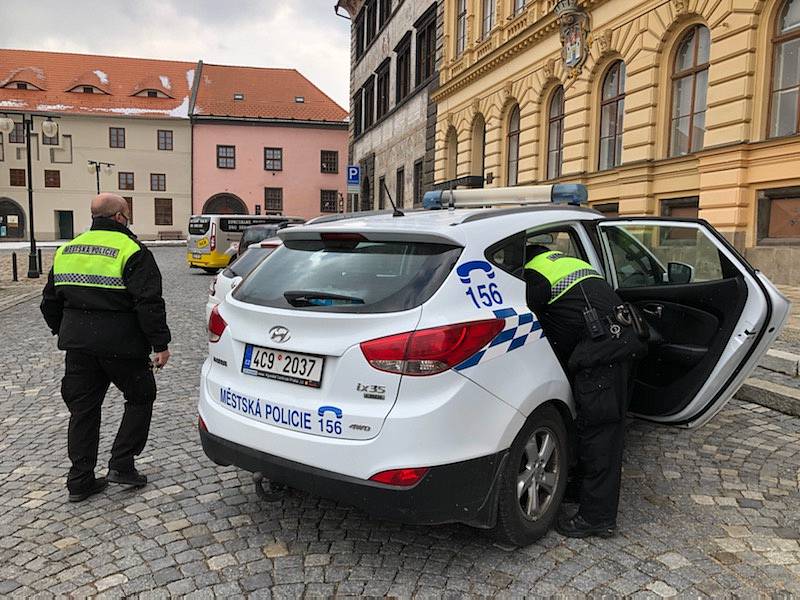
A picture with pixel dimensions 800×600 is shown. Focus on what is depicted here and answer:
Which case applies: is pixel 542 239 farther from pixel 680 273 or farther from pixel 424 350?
pixel 680 273

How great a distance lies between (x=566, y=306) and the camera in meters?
3.27

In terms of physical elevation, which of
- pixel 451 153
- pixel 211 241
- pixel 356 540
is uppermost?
pixel 451 153

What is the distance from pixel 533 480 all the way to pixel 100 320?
2427mm

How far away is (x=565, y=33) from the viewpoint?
1781 cm

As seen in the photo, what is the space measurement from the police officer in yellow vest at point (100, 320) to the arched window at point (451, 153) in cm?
2268

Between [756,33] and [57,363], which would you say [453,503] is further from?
[756,33]

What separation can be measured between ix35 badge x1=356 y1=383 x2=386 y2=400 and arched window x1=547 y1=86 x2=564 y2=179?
1707cm

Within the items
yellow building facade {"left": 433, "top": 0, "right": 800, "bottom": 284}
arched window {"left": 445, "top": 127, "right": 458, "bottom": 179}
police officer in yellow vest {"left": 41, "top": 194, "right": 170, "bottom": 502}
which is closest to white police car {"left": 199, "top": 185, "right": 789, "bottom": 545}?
police officer in yellow vest {"left": 41, "top": 194, "right": 170, "bottom": 502}

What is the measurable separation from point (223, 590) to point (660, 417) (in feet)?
9.35

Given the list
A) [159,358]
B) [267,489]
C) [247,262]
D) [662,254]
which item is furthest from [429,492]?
[247,262]

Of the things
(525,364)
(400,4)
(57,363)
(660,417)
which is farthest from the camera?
(400,4)

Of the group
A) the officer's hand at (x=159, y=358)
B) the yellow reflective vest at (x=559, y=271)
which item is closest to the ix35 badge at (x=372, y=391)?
the yellow reflective vest at (x=559, y=271)

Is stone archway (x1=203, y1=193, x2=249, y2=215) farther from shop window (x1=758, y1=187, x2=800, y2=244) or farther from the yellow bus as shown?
shop window (x1=758, y1=187, x2=800, y2=244)

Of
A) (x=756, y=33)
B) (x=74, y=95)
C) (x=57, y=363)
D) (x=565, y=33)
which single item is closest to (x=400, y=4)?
(x=565, y=33)
